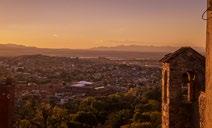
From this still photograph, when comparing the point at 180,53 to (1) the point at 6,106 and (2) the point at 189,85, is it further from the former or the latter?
(1) the point at 6,106

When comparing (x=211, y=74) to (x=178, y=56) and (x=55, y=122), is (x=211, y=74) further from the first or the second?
(x=55, y=122)

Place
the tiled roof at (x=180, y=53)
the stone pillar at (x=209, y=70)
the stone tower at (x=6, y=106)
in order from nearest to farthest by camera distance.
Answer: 1. the stone pillar at (x=209, y=70)
2. the stone tower at (x=6, y=106)
3. the tiled roof at (x=180, y=53)

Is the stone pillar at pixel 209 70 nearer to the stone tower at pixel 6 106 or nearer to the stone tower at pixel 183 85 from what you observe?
the stone tower at pixel 6 106

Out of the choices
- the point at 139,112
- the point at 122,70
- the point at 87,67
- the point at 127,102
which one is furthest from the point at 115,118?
the point at 87,67

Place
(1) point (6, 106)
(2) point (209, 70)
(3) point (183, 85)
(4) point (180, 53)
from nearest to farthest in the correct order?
(2) point (209, 70)
(1) point (6, 106)
(4) point (180, 53)
(3) point (183, 85)

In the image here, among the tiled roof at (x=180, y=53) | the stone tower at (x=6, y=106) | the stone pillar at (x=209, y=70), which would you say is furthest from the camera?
the tiled roof at (x=180, y=53)

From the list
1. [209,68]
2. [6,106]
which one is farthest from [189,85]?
[209,68]

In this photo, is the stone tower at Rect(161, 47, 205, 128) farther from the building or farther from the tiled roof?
the building

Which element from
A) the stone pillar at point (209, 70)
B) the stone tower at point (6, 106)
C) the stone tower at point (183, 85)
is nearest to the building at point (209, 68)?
the stone pillar at point (209, 70)
